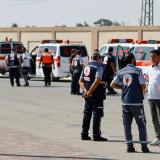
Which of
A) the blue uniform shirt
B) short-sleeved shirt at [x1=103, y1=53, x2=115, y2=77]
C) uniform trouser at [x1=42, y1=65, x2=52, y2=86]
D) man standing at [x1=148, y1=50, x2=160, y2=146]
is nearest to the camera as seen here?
man standing at [x1=148, y1=50, x2=160, y2=146]

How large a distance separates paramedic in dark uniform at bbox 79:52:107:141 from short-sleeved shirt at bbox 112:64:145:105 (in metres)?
1.36

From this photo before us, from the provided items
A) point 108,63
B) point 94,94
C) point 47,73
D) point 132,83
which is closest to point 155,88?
point 132,83

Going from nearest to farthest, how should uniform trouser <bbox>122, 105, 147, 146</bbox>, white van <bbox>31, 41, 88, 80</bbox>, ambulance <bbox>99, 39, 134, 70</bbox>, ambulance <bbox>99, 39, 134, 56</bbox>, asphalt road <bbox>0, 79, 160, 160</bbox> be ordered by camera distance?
asphalt road <bbox>0, 79, 160, 160</bbox>
uniform trouser <bbox>122, 105, 147, 146</bbox>
ambulance <bbox>99, 39, 134, 70</bbox>
ambulance <bbox>99, 39, 134, 56</bbox>
white van <bbox>31, 41, 88, 80</bbox>

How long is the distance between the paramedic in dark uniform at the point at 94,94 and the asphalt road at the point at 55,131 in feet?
0.95

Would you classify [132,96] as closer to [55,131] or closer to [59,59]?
[55,131]

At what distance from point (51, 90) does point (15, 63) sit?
9.41 feet

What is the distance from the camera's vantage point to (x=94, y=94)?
48.9 feet

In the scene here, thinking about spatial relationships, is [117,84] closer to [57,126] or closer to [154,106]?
[154,106]

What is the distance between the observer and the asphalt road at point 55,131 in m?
12.9

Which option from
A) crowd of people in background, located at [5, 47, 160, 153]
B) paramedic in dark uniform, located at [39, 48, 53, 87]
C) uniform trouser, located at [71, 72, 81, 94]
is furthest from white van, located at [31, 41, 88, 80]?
crowd of people in background, located at [5, 47, 160, 153]

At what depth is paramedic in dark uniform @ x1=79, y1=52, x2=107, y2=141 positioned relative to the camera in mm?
14797

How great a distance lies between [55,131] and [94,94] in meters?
Result: 2.06

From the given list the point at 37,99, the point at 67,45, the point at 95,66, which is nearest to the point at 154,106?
the point at 95,66

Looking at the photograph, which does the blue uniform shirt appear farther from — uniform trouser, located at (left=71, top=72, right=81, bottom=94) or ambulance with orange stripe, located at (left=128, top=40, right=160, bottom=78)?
ambulance with orange stripe, located at (left=128, top=40, right=160, bottom=78)
